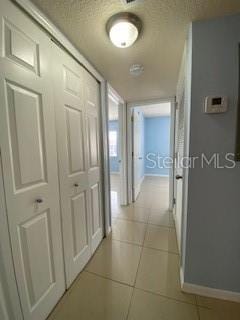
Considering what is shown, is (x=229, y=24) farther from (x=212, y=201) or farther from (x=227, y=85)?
(x=212, y=201)

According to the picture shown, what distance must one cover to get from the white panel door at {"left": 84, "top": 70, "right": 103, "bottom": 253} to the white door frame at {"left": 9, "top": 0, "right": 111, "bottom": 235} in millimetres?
85

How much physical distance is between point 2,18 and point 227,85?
148cm

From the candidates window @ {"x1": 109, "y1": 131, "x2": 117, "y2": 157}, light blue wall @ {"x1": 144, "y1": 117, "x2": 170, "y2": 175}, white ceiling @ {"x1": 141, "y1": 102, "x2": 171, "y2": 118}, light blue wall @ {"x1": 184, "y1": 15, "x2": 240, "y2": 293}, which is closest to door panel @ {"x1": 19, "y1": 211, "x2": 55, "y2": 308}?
light blue wall @ {"x1": 184, "y1": 15, "x2": 240, "y2": 293}

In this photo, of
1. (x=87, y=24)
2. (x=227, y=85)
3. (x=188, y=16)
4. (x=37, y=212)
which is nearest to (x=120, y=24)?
(x=87, y=24)

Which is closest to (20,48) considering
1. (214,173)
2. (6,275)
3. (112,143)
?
(6,275)

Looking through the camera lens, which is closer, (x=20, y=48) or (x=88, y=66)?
(x=20, y=48)

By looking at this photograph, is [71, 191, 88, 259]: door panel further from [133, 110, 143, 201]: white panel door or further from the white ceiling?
the white ceiling

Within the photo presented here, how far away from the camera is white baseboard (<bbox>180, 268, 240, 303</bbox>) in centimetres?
127

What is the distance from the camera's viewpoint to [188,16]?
43.1 inches

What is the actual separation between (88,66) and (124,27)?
2.15ft

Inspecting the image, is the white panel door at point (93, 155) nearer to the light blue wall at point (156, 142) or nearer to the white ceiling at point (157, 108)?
the white ceiling at point (157, 108)

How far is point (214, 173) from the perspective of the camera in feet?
3.96

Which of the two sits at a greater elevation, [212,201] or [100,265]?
[212,201]

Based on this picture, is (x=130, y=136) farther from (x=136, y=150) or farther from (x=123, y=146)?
(x=136, y=150)
